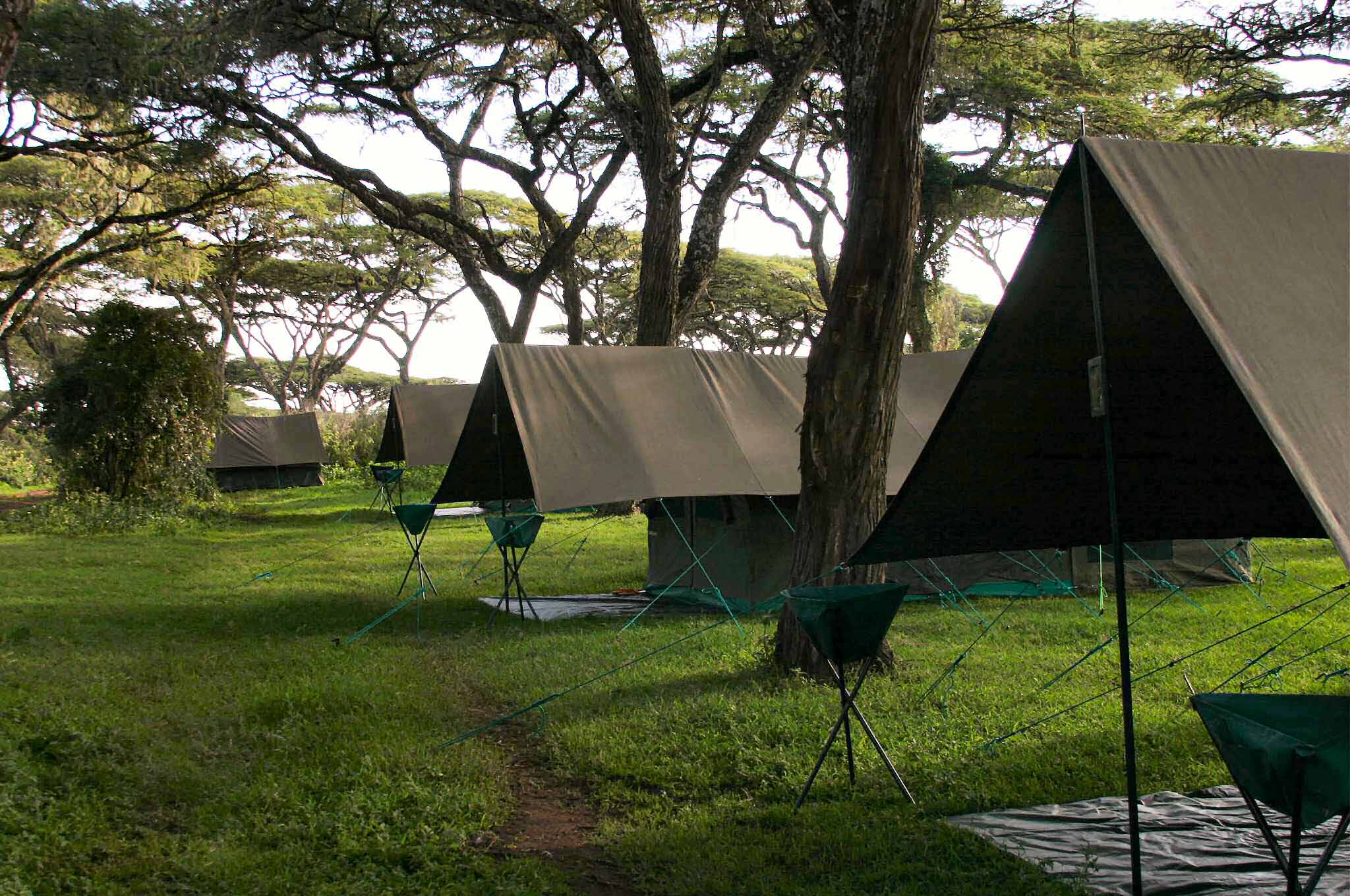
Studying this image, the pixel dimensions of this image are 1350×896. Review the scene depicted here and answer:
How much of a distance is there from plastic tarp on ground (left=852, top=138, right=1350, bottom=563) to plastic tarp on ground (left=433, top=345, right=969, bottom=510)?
289 cm

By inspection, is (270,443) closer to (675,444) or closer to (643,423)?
(643,423)

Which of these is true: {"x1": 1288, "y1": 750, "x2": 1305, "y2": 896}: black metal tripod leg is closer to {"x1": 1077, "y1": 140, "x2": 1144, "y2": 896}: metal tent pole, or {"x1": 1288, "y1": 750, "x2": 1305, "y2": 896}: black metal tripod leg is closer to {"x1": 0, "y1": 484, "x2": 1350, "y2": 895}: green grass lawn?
{"x1": 1077, "y1": 140, "x2": 1144, "y2": 896}: metal tent pole

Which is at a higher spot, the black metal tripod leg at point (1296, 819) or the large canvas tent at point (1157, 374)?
the large canvas tent at point (1157, 374)

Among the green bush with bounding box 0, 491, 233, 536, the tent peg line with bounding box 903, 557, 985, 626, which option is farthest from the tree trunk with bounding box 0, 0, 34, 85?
the green bush with bounding box 0, 491, 233, 536

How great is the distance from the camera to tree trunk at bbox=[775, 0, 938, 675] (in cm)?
464

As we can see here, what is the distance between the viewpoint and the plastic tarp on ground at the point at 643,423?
654 cm

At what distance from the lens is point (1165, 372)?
10.1 feet

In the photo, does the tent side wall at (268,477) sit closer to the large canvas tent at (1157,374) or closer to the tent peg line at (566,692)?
the tent peg line at (566,692)

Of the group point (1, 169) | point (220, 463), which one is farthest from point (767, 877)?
point (220, 463)

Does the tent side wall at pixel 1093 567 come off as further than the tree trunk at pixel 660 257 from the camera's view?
No

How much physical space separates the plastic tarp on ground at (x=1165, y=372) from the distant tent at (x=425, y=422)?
1128 cm

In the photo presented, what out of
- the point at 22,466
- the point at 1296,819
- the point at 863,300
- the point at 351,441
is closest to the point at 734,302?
the point at 351,441

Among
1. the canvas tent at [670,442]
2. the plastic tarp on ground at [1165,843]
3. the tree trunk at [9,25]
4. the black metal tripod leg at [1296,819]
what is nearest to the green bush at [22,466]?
the canvas tent at [670,442]

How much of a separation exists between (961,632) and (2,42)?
587 centimetres
